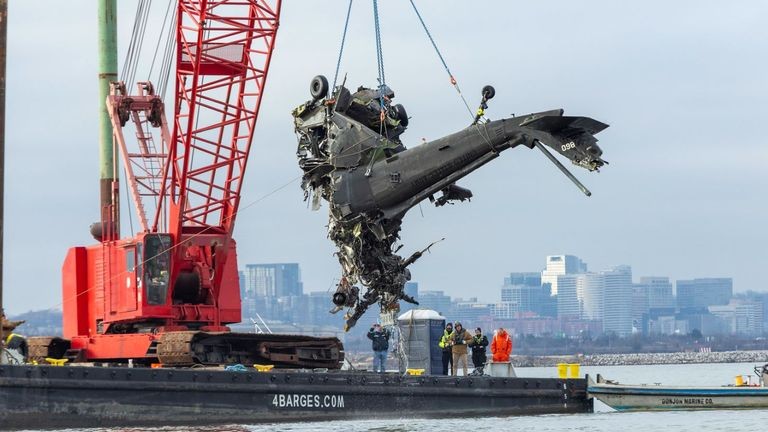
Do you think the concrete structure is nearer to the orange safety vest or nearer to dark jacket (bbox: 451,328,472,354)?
dark jacket (bbox: 451,328,472,354)

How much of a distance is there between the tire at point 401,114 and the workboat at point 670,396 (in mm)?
8688

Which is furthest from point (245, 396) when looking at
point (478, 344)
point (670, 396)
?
point (670, 396)

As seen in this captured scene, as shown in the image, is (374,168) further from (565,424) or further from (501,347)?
(565,424)

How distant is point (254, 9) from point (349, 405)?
447 inches

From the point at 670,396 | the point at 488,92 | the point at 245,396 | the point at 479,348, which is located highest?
the point at 488,92

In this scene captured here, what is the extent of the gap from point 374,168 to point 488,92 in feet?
11.5

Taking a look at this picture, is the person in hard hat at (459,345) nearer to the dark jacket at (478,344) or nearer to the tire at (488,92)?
the dark jacket at (478,344)

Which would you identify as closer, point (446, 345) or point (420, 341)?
point (446, 345)

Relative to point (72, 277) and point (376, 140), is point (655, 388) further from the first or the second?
point (72, 277)

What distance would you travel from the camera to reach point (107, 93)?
53.5 meters

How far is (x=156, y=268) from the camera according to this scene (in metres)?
44.5

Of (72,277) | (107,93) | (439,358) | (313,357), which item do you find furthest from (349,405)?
(107,93)

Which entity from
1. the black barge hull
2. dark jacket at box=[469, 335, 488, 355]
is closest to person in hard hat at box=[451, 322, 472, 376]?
dark jacket at box=[469, 335, 488, 355]

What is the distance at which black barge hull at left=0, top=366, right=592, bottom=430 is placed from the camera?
3931 centimetres
